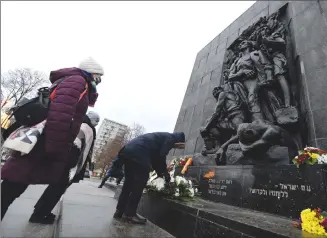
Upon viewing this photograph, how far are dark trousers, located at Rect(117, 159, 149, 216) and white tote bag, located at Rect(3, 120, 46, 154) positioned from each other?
140cm

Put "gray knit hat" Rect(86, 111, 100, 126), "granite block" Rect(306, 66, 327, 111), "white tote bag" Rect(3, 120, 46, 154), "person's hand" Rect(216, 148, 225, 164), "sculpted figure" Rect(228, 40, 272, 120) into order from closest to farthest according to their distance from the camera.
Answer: "white tote bag" Rect(3, 120, 46, 154) < "gray knit hat" Rect(86, 111, 100, 126) < "granite block" Rect(306, 66, 327, 111) < "person's hand" Rect(216, 148, 225, 164) < "sculpted figure" Rect(228, 40, 272, 120)

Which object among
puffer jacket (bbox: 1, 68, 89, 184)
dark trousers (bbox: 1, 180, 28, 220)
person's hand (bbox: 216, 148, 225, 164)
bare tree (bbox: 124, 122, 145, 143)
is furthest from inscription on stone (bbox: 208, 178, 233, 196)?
bare tree (bbox: 124, 122, 145, 143)

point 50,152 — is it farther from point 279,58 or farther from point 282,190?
point 279,58

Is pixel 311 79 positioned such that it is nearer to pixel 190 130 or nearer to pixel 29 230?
pixel 190 130

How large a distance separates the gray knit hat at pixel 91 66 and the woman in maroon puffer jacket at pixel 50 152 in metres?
0.48

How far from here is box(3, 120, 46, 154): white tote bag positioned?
189 centimetres

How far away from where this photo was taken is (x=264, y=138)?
14.1 ft

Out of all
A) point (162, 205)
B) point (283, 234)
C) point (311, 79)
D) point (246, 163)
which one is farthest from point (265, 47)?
point (283, 234)

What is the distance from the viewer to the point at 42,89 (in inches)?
91.0

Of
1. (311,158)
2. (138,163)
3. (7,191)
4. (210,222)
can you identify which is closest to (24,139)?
(7,191)

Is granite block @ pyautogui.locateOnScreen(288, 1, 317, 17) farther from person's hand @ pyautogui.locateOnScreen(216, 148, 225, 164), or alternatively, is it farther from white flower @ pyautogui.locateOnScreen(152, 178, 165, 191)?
white flower @ pyautogui.locateOnScreen(152, 178, 165, 191)

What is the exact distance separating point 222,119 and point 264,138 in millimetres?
1901

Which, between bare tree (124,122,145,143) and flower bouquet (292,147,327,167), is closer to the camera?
flower bouquet (292,147,327,167)

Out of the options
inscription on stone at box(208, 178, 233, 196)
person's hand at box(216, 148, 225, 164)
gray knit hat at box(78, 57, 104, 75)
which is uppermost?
gray knit hat at box(78, 57, 104, 75)
